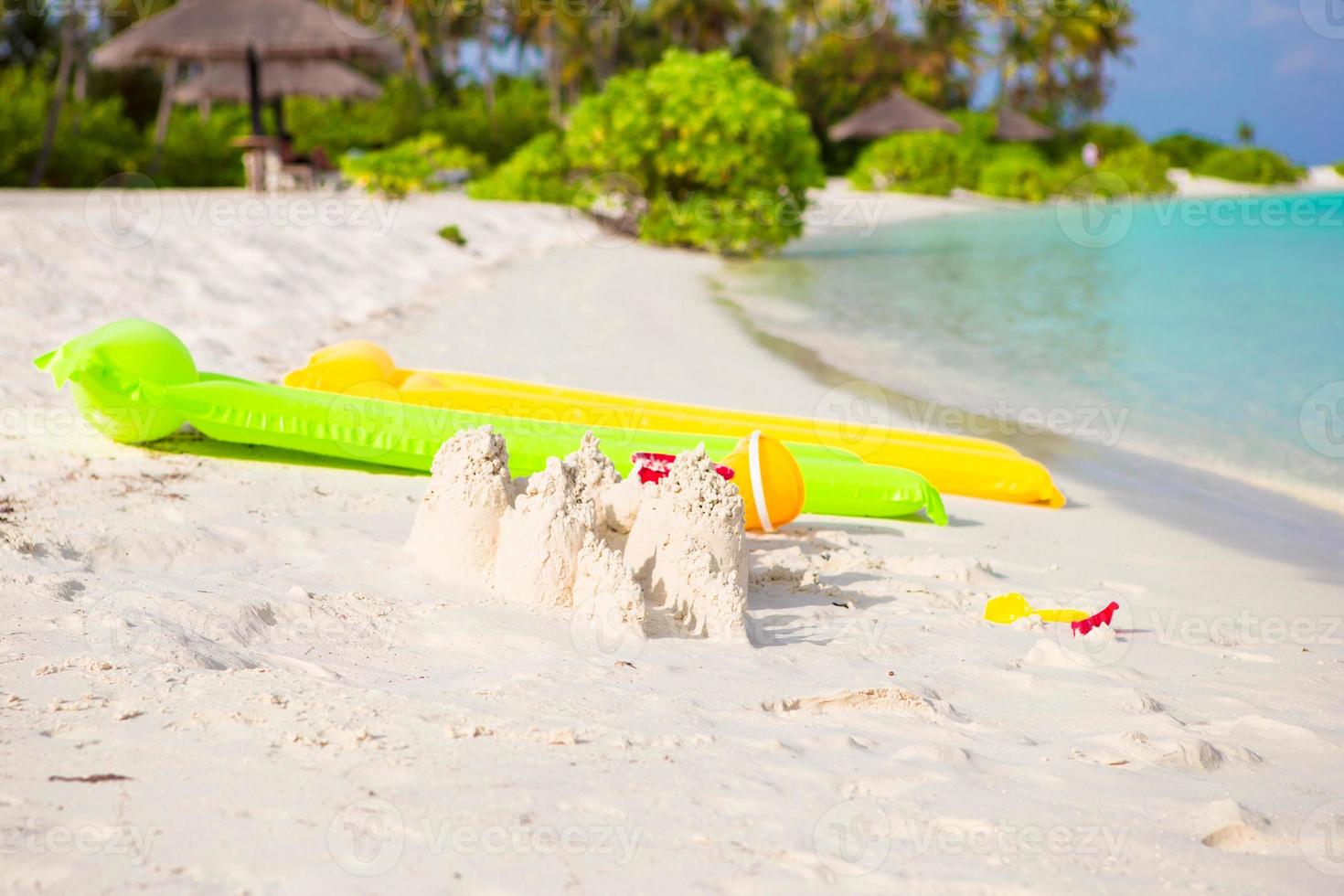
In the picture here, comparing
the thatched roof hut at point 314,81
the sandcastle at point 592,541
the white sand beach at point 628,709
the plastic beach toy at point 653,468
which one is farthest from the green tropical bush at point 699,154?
the sandcastle at point 592,541

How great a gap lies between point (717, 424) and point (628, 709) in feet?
11.4

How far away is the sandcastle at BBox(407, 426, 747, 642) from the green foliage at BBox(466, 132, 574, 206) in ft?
59.7

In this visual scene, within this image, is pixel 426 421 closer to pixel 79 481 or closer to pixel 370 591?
pixel 79 481

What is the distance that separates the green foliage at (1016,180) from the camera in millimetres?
41531

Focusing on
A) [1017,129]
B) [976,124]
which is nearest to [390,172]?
[976,124]

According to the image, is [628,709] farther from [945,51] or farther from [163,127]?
[945,51]

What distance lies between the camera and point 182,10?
738 inches

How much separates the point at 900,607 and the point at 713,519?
93 cm

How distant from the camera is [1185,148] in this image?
179 feet

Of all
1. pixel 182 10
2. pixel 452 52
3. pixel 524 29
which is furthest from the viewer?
pixel 452 52

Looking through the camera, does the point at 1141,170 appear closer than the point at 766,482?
No

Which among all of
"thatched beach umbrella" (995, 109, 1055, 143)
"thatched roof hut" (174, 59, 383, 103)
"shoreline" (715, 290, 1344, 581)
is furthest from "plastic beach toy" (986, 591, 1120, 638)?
"thatched beach umbrella" (995, 109, 1055, 143)

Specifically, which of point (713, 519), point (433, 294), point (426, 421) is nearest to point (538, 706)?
point (713, 519)

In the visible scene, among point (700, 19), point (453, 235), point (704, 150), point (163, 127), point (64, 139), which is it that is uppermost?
point (700, 19)
